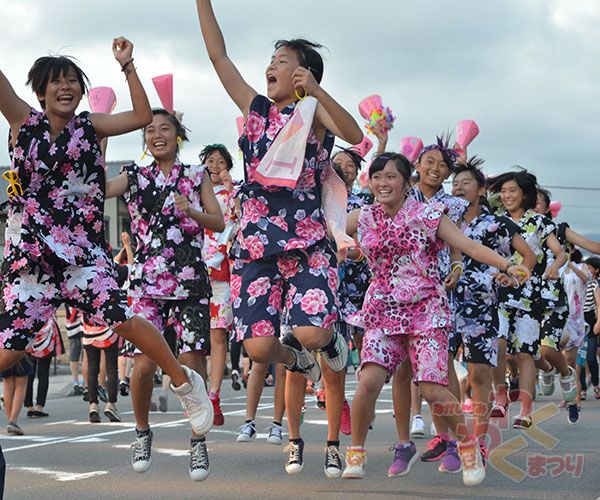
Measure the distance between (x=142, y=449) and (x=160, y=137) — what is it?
201 centimetres

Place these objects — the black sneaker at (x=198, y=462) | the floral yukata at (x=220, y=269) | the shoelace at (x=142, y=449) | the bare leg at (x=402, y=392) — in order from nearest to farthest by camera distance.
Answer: the black sneaker at (x=198, y=462) → the shoelace at (x=142, y=449) → the bare leg at (x=402, y=392) → the floral yukata at (x=220, y=269)

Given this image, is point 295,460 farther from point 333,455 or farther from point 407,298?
point 407,298

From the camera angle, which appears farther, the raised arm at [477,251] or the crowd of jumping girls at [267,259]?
the raised arm at [477,251]

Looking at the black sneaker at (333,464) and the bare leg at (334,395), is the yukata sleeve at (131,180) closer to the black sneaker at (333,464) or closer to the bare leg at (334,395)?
the bare leg at (334,395)

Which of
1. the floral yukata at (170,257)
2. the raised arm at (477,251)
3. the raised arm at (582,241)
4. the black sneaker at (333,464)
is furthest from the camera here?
the raised arm at (582,241)

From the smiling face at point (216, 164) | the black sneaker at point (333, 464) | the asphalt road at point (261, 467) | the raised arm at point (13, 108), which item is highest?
the smiling face at point (216, 164)

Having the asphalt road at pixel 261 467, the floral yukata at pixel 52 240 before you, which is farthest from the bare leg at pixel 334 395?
the floral yukata at pixel 52 240

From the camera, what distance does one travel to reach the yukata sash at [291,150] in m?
6.51

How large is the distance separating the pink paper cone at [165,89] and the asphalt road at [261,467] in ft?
7.85

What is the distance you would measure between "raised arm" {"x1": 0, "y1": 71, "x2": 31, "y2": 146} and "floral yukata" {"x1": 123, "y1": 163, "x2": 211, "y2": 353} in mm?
1550

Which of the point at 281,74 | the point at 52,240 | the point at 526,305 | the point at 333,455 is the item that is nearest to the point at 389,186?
the point at 281,74

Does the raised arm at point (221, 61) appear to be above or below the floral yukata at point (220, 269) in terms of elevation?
above

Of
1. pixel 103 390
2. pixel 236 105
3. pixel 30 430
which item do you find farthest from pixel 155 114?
pixel 103 390

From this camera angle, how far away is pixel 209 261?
10719 millimetres
